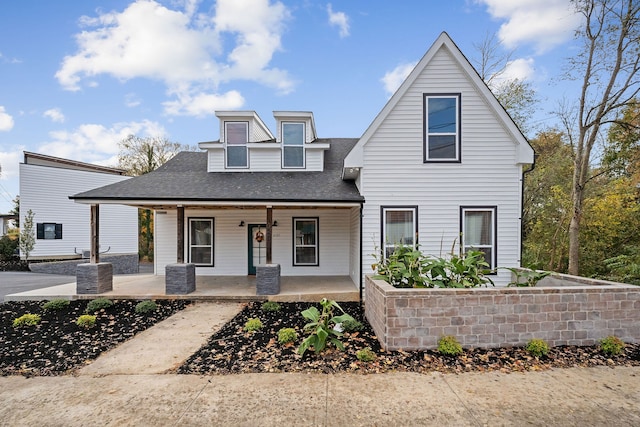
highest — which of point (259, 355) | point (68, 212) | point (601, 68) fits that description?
point (601, 68)

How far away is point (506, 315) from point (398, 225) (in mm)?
3561

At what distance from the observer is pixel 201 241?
419 inches

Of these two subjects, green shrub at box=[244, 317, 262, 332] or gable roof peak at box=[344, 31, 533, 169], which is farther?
gable roof peak at box=[344, 31, 533, 169]

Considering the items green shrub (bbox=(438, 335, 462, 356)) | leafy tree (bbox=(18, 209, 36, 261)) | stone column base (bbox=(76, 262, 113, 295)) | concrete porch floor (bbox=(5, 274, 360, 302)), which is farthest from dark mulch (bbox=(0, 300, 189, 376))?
leafy tree (bbox=(18, 209, 36, 261))

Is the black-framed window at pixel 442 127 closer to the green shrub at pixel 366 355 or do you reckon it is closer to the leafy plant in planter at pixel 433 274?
the leafy plant in planter at pixel 433 274

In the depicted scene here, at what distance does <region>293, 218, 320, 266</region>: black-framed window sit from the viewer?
10516 millimetres

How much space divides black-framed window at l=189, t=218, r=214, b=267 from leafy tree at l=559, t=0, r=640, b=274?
41.6ft

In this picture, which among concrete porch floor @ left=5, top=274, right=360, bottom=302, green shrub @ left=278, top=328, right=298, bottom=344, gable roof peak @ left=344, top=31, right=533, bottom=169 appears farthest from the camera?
concrete porch floor @ left=5, top=274, right=360, bottom=302

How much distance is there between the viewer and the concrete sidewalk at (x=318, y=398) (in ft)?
10.0

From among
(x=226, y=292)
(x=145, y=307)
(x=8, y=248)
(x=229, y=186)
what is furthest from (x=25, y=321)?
(x=8, y=248)

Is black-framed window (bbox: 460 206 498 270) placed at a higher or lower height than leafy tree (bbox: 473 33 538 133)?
lower

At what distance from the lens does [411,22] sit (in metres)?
10.6

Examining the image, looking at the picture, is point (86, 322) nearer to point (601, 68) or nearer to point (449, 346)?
point (449, 346)

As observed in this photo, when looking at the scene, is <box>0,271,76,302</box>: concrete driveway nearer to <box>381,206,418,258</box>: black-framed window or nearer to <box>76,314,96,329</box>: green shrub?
<box>76,314,96,329</box>: green shrub
